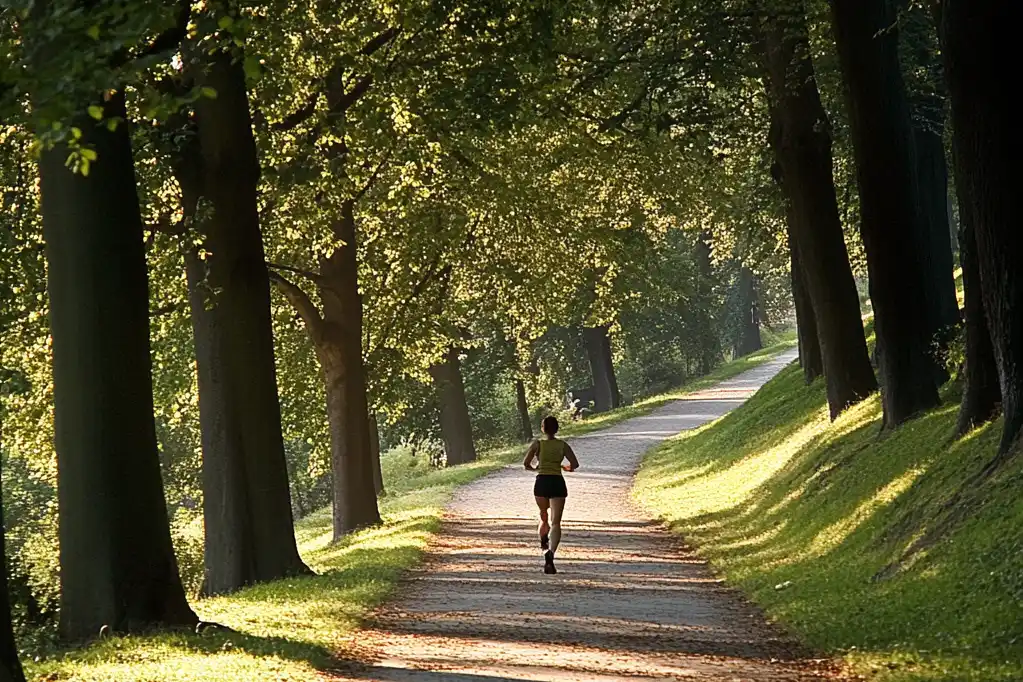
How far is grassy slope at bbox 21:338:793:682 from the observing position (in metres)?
11.1

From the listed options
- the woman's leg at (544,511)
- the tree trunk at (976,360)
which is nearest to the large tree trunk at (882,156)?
the tree trunk at (976,360)

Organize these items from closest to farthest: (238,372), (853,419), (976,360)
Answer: (976,360), (238,372), (853,419)

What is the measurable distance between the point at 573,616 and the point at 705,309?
54.5m

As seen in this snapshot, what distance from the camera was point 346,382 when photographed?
27047mm

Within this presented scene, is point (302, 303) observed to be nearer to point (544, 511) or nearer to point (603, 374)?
point (544, 511)

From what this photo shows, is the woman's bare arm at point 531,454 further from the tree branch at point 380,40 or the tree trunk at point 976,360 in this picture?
the tree branch at point 380,40

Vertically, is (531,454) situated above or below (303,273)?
below

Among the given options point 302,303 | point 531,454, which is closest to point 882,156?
point 531,454

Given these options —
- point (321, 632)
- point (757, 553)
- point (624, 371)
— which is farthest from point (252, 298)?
point (624, 371)

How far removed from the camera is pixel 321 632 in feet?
44.5

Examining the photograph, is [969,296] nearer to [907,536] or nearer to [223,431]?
[907,536]

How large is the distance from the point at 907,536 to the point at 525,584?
446 centimetres

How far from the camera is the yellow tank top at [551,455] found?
18.8m

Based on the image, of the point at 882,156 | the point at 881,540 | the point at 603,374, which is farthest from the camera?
the point at 603,374
